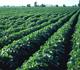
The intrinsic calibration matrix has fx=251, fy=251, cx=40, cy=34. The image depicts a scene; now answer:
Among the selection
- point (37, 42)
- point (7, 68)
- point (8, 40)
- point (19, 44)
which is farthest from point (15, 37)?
point (7, 68)

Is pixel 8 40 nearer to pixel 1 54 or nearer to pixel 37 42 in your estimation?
pixel 37 42

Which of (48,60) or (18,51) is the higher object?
(48,60)

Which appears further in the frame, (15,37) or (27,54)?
(15,37)

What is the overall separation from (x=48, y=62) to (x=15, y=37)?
22.5ft

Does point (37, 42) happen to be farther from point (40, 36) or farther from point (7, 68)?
point (7, 68)

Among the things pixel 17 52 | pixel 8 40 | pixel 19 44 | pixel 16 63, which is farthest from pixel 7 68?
pixel 8 40

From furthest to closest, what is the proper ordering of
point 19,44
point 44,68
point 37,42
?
point 37,42 → point 19,44 → point 44,68

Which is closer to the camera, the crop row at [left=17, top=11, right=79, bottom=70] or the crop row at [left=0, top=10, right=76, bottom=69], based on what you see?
the crop row at [left=17, top=11, right=79, bottom=70]

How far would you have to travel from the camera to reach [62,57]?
12.9 metres

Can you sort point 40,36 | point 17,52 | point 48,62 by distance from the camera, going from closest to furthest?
point 48,62 < point 17,52 < point 40,36

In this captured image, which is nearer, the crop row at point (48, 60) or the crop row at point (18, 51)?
the crop row at point (48, 60)

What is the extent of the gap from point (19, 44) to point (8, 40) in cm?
268

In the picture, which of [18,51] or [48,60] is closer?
[48,60]

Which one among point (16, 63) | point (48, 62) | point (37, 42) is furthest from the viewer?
point (37, 42)
